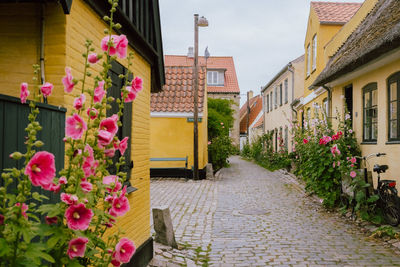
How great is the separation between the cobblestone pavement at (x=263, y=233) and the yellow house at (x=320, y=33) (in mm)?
4564

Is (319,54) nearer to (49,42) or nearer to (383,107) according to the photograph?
(383,107)

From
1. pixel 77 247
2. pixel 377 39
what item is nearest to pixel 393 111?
pixel 377 39

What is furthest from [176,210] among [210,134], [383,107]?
[210,134]

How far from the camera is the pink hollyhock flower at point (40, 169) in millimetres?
1579

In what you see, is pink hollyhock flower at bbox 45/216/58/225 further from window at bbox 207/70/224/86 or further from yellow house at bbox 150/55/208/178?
window at bbox 207/70/224/86

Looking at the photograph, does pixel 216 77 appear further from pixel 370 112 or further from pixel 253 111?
pixel 370 112

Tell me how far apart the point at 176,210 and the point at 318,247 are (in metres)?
4.15

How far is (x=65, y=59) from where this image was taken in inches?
120

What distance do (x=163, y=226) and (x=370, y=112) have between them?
20.6 feet

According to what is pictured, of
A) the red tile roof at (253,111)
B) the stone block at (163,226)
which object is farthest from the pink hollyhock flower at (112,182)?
the red tile roof at (253,111)

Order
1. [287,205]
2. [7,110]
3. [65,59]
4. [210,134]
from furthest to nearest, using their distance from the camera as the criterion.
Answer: [210,134] < [287,205] < [65,59] < [7,110]

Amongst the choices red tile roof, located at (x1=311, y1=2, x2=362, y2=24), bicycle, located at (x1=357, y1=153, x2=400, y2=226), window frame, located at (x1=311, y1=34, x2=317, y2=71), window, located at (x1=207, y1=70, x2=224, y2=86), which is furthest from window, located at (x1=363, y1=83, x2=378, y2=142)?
window, located at (x1=207, y1=70, x2=224, y2=86)

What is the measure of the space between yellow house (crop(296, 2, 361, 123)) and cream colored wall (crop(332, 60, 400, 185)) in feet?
9.54

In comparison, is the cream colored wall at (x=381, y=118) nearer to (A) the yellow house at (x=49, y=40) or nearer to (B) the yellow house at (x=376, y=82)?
(B) the yellow house at (x=376, y=82)
